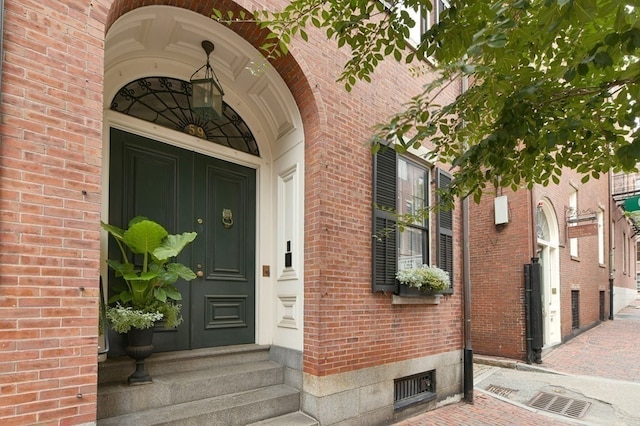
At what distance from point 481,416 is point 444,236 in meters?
2.61

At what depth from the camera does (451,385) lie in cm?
614

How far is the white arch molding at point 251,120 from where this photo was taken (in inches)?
156

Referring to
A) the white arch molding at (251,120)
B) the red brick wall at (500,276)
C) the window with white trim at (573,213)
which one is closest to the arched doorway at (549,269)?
the red brick wall at (500,276)

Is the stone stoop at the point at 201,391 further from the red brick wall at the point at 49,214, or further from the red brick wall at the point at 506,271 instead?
the red brick wall at the point at 506,271

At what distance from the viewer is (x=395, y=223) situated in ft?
17.7

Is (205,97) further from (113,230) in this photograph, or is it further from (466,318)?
(466,318)

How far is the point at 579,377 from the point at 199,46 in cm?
855

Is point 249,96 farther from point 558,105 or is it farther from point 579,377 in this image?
point 579,377

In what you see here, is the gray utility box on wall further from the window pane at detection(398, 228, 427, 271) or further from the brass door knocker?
the brass door knocker

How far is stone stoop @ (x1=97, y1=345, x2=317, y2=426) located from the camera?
337cm

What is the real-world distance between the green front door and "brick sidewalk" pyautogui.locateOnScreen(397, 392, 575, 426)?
8.67ft

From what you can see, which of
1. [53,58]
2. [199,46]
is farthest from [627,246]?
[53,58]

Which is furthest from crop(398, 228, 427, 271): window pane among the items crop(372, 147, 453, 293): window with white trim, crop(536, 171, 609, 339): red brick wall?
crop(536, 171, 609, 339): red brick wall

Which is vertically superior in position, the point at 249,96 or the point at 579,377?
the point at 249,96
